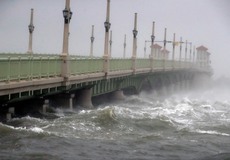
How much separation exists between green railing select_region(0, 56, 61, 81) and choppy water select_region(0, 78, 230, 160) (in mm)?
2283

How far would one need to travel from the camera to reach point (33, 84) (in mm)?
21703

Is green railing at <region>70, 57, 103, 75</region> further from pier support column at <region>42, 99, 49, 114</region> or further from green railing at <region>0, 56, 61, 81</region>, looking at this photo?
pier support column at <region>42, 99, 49, 114</region>

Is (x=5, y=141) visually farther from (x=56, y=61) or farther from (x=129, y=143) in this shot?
(x=56, y=61)

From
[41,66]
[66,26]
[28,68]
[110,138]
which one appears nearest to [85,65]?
[66,26]

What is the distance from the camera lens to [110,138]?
2028cm

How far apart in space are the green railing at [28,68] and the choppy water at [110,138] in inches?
89.9

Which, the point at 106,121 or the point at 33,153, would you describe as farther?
the point at 106,121

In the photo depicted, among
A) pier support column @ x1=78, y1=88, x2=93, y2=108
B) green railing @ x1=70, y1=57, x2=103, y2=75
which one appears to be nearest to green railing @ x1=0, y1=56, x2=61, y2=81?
green railing @ x1=70, y1=57, x2=103, y2=75

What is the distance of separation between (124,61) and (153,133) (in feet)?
61.9

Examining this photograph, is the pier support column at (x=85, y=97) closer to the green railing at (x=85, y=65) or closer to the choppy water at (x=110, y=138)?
the green railing at (x=85, y=65)

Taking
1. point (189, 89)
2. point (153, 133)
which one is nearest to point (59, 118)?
point (153, 133)

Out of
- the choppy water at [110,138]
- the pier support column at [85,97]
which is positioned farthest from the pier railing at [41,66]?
the choppy water at [110,138]

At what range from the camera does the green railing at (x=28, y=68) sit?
64.7 ft

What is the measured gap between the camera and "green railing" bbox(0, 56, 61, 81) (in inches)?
776
